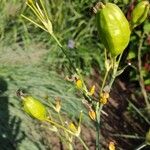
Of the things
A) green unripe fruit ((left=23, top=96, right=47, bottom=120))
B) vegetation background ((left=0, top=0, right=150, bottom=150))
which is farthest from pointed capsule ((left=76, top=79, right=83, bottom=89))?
vegetation background ((left=0, top=0, right=150, bottom=150))

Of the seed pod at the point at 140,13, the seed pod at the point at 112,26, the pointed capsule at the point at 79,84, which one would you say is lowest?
the pointed capsule at the point at 79,84

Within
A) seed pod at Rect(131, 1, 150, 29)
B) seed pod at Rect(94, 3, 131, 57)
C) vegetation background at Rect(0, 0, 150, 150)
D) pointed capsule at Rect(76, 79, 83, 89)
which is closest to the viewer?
seed pod at Rect(94, 3, 131, 57)

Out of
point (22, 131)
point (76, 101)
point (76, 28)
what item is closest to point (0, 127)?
point (22, 131)

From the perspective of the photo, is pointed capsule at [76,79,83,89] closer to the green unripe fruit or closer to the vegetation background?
the green unripe fruit

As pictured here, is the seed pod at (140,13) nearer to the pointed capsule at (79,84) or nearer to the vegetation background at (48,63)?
the pointed capsule at (79,84)

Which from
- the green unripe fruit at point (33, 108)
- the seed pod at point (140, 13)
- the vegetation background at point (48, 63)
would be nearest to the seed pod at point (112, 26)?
the seed pod at point (140, 13)

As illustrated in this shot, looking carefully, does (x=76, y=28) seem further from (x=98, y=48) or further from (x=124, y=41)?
(x=124, y=41)
